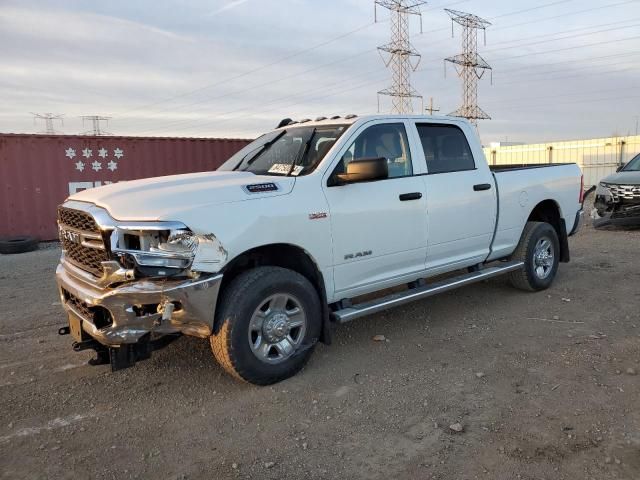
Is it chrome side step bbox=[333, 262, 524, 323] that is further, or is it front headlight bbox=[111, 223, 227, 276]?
chrome side step bbox=[333, 262, 524, 323]

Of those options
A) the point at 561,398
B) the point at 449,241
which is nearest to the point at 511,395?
the point at 561,398

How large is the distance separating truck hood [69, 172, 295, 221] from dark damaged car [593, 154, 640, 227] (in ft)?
30.4

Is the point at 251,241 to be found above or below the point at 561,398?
above

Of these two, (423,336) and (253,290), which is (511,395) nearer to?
(423,336)

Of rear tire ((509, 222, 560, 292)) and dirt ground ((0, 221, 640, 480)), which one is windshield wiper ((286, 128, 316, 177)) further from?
rear tire ((509, 222, 560, 292))

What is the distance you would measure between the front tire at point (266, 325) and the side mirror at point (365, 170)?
0.86 m

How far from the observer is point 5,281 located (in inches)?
306

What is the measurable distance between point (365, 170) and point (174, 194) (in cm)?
140

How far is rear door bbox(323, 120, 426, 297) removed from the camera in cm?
422

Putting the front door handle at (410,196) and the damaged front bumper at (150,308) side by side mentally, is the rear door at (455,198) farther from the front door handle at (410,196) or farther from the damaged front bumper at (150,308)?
the damaged front bumper at (150,308)

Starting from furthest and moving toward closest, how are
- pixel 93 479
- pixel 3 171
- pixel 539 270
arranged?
pixel 3 171 < pixel 539 270 < pixel 93 479

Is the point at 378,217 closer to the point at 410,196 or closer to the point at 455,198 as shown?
the point at 410,196

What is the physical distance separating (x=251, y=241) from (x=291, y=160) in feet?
3.49

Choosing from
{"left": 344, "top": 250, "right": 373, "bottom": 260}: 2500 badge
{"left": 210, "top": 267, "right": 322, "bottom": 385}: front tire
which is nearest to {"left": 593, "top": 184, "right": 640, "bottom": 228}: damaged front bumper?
{"left": 344, "top": 250, "right": 373, "bottom": 260}: 2500 badge
